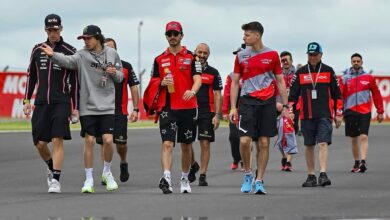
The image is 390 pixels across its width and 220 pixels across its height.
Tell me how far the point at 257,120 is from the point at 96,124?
1926 mm

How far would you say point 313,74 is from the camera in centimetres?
1577

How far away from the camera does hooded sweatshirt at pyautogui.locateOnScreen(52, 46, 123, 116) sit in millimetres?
14023

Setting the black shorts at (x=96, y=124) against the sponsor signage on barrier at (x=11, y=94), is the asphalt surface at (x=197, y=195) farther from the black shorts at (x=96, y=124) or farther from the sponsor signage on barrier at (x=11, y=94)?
the sponsor signage on barrier at (x=11, y=94)

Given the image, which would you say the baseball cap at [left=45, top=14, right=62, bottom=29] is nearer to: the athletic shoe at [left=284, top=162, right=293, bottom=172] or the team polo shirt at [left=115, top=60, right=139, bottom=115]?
the team polo shirt at [left=115, top=60, right=139, bottom=115]

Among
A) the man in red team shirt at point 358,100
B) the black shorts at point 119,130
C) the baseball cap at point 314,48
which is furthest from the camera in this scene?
the man in red team shirt at point 358,100

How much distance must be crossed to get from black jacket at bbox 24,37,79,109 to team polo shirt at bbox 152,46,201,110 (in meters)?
1.00

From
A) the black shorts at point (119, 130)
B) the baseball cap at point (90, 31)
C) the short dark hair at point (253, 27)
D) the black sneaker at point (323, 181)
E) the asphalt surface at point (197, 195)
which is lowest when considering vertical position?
the asphalt surface at point (197, 195)

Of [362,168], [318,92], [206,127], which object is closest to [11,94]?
A: [362,168]

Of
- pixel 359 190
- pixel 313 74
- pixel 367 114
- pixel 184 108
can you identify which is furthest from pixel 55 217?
pixel 367 114

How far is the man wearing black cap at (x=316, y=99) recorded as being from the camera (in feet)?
51.6

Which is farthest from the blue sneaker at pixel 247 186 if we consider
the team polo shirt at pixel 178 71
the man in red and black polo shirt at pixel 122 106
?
the man in red and black polo shirt at pixel 122 106

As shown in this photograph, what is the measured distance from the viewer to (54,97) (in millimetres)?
13953

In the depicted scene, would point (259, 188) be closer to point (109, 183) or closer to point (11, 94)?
point (109, 183)

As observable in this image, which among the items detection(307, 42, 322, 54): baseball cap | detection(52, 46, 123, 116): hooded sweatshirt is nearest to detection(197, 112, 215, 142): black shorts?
detection(307, 42, 322, 54): baseball cap
